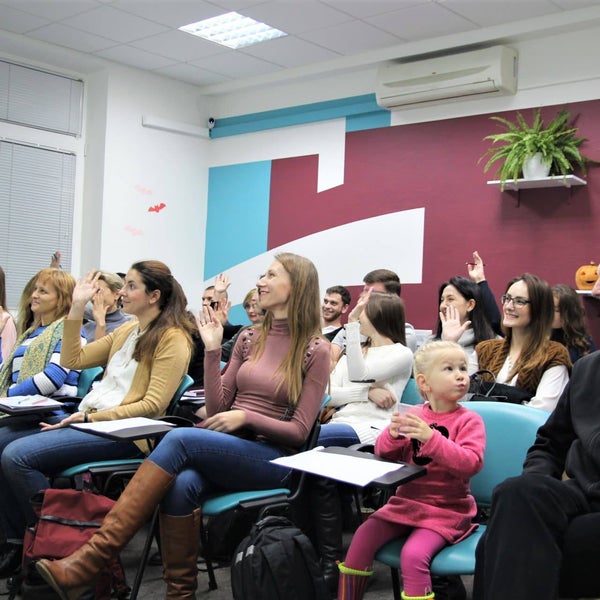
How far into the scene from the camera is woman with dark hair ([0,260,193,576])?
9.93 feet

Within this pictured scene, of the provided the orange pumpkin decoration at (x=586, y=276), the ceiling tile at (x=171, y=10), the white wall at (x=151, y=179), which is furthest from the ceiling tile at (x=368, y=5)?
the white wall at (x=151, y=179)

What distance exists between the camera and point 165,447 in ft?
8.57

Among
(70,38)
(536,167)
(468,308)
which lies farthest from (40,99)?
(468,308)

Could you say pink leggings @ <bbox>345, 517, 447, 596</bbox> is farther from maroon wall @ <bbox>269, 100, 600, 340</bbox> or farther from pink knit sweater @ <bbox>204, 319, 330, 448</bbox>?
maroon wall @ <bbox>269, 100, 600, 340</bbox>

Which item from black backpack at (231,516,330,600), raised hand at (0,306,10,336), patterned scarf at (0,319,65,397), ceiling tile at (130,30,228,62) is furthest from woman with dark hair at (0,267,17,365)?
black backpack at (231,516,330,600)

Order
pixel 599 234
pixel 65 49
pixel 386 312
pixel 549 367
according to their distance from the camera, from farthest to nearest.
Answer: pixel 65 49 → pixel 599 234 → pixel 386 312 → pixel 549 367

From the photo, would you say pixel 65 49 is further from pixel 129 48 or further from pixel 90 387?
pixel 90 387

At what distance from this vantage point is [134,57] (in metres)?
6.75

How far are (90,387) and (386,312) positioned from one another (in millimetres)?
→ 1427

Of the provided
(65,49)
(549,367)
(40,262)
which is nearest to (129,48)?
(65,49)

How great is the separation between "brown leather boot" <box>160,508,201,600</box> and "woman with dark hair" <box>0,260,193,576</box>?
0.57 m

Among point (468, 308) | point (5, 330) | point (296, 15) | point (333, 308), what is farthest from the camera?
point (296, 15)

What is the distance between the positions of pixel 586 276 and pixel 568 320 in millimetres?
1049

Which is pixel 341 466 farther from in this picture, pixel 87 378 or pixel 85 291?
pixel 87 378
